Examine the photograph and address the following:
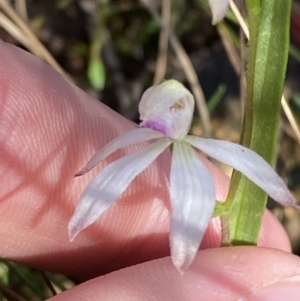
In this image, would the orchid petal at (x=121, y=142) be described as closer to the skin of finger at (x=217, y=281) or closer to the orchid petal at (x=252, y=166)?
the orchid petal at (x=252, y=166)

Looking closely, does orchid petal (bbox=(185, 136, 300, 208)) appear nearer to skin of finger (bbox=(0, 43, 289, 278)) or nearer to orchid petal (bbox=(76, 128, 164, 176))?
orchid petal (bbox=(76, 128, 164, 176))

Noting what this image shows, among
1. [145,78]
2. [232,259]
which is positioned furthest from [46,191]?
[145,78]

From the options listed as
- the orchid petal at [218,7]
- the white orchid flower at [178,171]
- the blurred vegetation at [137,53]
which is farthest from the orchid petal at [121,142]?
the blurred vegetation at [137,53]

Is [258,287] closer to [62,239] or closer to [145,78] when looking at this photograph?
[62,239]

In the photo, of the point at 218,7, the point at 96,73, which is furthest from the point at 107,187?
the point at 96,73

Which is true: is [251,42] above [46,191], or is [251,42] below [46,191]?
above

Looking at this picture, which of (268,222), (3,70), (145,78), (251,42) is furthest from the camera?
(145,78)
